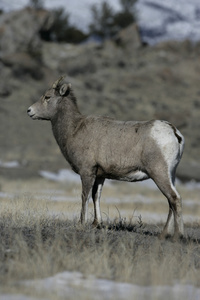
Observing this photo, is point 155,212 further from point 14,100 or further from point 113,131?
point 14,100

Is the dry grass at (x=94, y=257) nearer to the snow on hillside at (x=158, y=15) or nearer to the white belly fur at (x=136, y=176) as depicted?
the white belly fur at (x=136, y=176)

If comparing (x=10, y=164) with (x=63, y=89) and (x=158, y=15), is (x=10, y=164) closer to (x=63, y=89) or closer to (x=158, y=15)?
(x=63, y=89)

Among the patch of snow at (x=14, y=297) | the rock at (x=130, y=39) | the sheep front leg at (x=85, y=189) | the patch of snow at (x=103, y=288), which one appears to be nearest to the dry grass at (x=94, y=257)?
the patch of snow at (x=103, y=288)

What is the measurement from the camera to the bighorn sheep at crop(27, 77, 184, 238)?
9133 mm

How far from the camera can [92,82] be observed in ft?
176

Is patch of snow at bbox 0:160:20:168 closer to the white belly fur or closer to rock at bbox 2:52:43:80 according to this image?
rock at bbox 2:52:43:80

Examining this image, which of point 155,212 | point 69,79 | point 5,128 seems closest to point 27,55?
point 69,79

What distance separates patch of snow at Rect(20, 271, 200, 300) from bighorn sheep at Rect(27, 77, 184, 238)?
3258mm

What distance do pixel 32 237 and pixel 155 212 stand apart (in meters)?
11.7

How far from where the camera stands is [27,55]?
5369cm

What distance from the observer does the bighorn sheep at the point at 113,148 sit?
9133mm

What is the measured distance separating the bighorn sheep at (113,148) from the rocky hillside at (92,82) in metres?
18.2

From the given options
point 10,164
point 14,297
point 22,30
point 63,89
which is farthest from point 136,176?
point 22,30

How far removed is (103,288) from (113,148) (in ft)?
13.6
